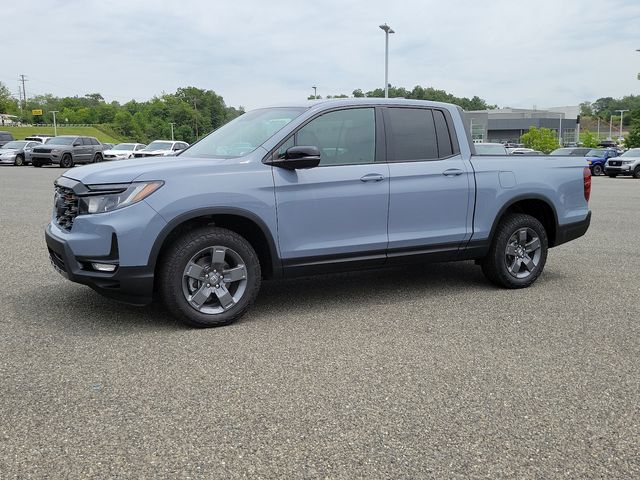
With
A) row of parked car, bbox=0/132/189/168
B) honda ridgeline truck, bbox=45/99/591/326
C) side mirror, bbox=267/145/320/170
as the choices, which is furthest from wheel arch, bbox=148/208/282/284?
row of parked car, bbox=0/132/189/168

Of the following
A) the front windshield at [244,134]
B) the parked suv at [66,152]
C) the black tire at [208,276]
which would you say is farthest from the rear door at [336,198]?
the parked suv at [66,152]

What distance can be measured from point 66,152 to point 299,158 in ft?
104

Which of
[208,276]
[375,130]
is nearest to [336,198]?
[375,130]

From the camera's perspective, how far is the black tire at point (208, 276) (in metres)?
4.88

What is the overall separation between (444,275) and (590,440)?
398 cm

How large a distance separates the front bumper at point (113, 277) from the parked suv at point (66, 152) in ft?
102

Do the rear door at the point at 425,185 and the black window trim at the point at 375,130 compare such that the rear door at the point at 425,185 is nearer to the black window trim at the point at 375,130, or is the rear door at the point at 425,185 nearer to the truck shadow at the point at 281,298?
the black window trim at the point at 375,130

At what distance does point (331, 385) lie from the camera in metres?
3.90

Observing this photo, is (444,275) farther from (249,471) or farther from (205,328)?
(249,471)

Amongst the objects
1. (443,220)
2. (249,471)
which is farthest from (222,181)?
(249,471)

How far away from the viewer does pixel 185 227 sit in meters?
5.05

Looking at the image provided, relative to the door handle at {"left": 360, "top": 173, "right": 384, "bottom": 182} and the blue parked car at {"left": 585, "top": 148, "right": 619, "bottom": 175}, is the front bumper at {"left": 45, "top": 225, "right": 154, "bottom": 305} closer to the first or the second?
the door handle at {"left": 360, "top": 173, "right": 384, "bottom": 182}

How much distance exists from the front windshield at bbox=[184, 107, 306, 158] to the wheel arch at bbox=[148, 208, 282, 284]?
569mm

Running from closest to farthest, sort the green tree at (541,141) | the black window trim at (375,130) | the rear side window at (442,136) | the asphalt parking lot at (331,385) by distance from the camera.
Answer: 1. the asphalt parking lot at (331,385)
2. the black window trim at (375,130)
3. the rear side window at (442,136)
4. the green tree at (541,141)
